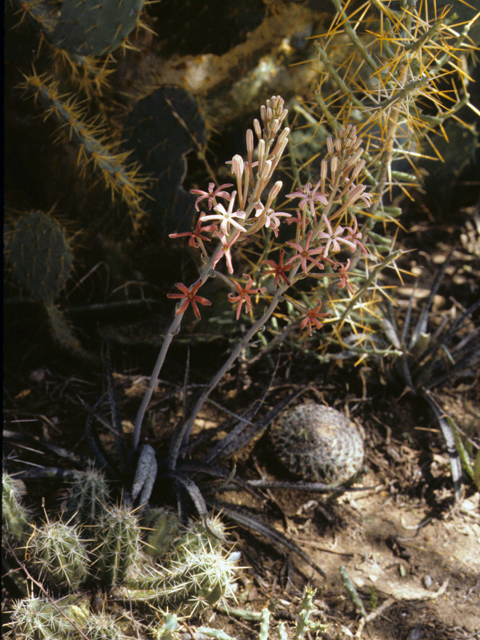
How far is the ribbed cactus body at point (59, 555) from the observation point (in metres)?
1.24

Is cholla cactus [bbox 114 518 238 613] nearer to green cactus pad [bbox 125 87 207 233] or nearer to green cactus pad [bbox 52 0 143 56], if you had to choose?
green cactus pad [bbox 125 87 207 233]

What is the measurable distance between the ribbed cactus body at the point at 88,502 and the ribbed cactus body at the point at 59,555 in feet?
0.24

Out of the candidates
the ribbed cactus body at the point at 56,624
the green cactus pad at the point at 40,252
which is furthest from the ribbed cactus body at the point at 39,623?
the green cactus pad at the point at 40,252

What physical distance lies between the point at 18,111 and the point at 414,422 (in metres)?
2.22

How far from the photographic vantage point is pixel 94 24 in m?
1.81

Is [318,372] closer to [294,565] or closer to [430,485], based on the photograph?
[430,485]

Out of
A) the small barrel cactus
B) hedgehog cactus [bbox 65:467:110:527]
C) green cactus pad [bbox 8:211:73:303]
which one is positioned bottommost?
the small barrel cactus

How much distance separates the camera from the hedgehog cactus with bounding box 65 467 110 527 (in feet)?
4.52

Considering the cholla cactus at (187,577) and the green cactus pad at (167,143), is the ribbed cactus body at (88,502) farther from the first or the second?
the green cactus pad at (167,143)

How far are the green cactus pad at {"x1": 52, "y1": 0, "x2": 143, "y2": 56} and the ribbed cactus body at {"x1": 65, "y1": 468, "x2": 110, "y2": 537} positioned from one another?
1.50m

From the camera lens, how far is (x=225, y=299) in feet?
7.17

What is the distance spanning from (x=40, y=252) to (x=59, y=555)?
1087mm

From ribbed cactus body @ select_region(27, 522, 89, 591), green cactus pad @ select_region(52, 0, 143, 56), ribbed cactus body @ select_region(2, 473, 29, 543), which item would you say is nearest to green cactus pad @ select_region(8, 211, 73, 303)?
green cactus pad @ select_region(52, 0, 143, 56)

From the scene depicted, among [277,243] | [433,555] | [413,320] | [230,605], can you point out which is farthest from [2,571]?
[413,320]
